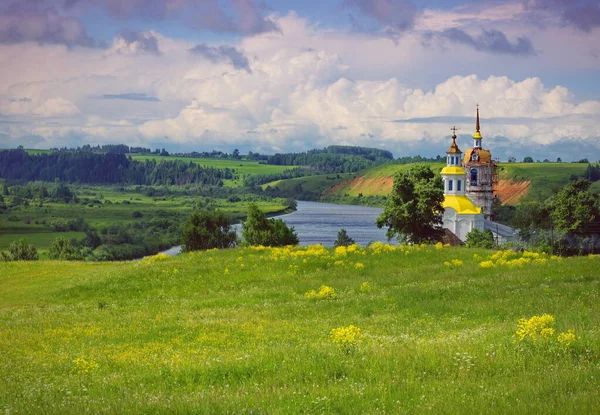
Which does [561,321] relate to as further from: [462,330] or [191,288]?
[191,288]

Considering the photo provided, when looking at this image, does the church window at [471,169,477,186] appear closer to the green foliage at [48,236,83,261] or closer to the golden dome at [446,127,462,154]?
the golden dome at [446,127,462,154]

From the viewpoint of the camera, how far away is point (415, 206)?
6694 centimetres

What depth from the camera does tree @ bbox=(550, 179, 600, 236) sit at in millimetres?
79750

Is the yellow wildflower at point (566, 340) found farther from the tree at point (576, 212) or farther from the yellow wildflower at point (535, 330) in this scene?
the tree at point (576, 212)

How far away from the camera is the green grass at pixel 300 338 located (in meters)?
12.2

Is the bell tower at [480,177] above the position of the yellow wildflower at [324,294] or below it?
above

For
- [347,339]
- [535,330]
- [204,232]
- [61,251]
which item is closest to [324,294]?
[347,339]

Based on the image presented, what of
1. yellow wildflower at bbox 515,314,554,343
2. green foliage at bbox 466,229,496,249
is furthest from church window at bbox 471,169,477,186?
yellow wildflower at bbox 515,314,554,343

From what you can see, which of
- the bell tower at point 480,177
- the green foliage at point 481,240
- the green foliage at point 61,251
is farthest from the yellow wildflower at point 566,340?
the bell tower at point 480,177

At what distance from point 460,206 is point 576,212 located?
31263mm

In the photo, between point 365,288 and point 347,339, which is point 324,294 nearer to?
point 365,288

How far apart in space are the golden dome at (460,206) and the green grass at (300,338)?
73.3 metres

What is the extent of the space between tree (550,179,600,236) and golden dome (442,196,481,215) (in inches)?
1042

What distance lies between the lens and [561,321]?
60.1 feet
